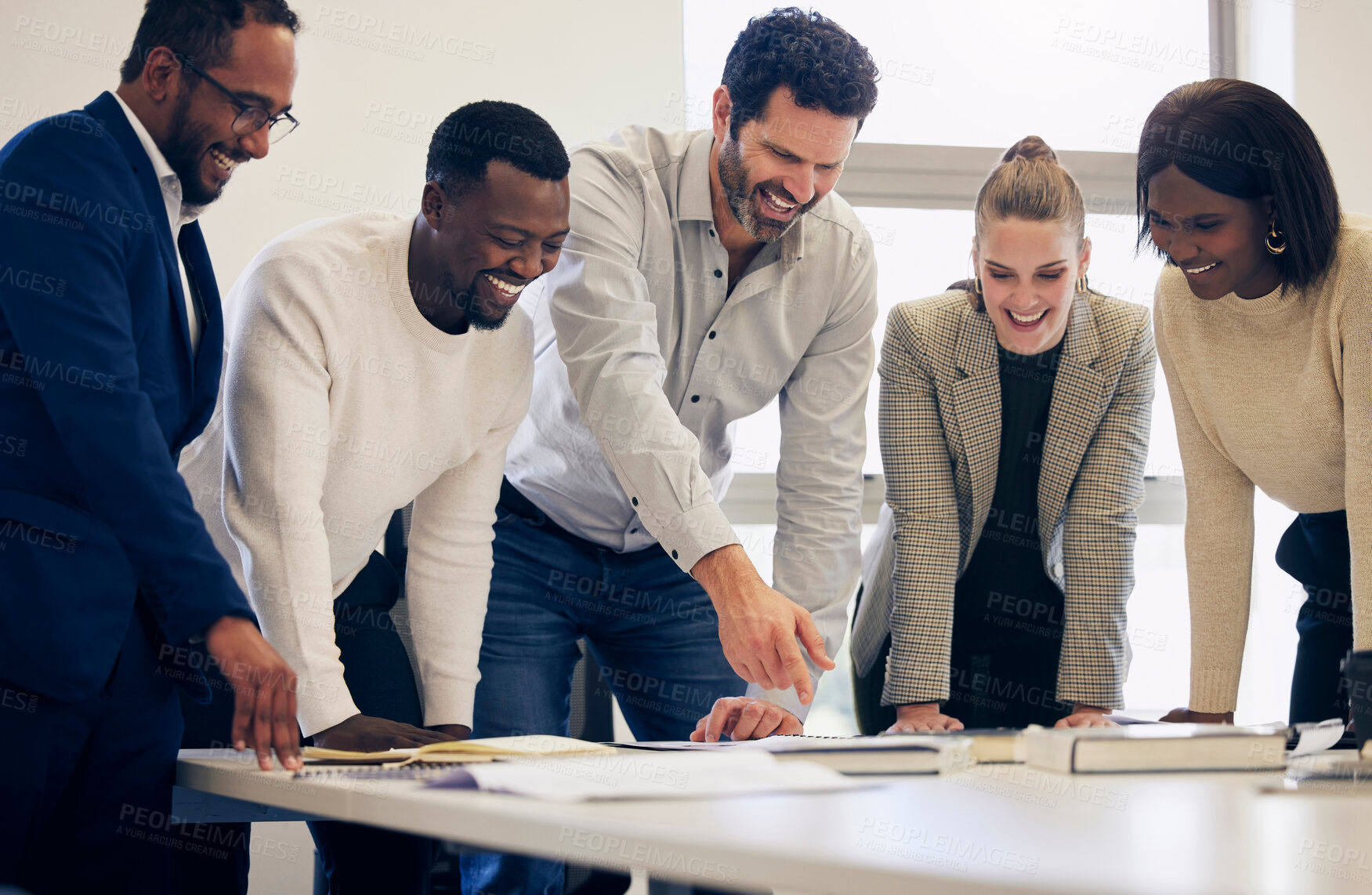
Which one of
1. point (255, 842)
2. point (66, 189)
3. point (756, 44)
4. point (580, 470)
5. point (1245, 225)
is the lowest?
point (255, 842)

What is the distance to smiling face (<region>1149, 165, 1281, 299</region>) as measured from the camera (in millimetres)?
1568

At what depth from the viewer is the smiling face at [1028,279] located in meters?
1.86

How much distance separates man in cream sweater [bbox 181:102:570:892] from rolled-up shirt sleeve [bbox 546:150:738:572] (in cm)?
9

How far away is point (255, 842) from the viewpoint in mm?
2754

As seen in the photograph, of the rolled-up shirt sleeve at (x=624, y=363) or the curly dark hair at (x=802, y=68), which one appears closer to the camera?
the rolled-up shirt sleeve at (x=624, y=363)

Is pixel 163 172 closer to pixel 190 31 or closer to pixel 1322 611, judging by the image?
pixel 190 31

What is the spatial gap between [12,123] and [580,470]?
6.12 feet

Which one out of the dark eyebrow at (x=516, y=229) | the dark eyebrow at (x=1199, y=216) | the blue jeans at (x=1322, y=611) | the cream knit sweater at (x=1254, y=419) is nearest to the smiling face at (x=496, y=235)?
the dark eyebrow at (x=516, y=229)

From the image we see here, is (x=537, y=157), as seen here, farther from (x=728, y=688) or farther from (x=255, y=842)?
(x=255, y=842)

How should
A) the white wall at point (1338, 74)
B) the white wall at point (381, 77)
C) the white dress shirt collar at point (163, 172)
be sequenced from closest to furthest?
the white dress shirt collar at point (163, 172) → the white wall at point (381, 77) → the white wall at point (1338, 74)

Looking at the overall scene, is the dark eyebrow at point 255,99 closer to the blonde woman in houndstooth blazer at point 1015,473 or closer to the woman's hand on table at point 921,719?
the blonde woman in houndstooth blazer at point 1015,473

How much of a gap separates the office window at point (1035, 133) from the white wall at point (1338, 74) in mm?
290

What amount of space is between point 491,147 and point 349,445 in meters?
0.45

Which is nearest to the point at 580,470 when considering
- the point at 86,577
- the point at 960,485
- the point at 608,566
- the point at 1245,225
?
the point at 608,566
